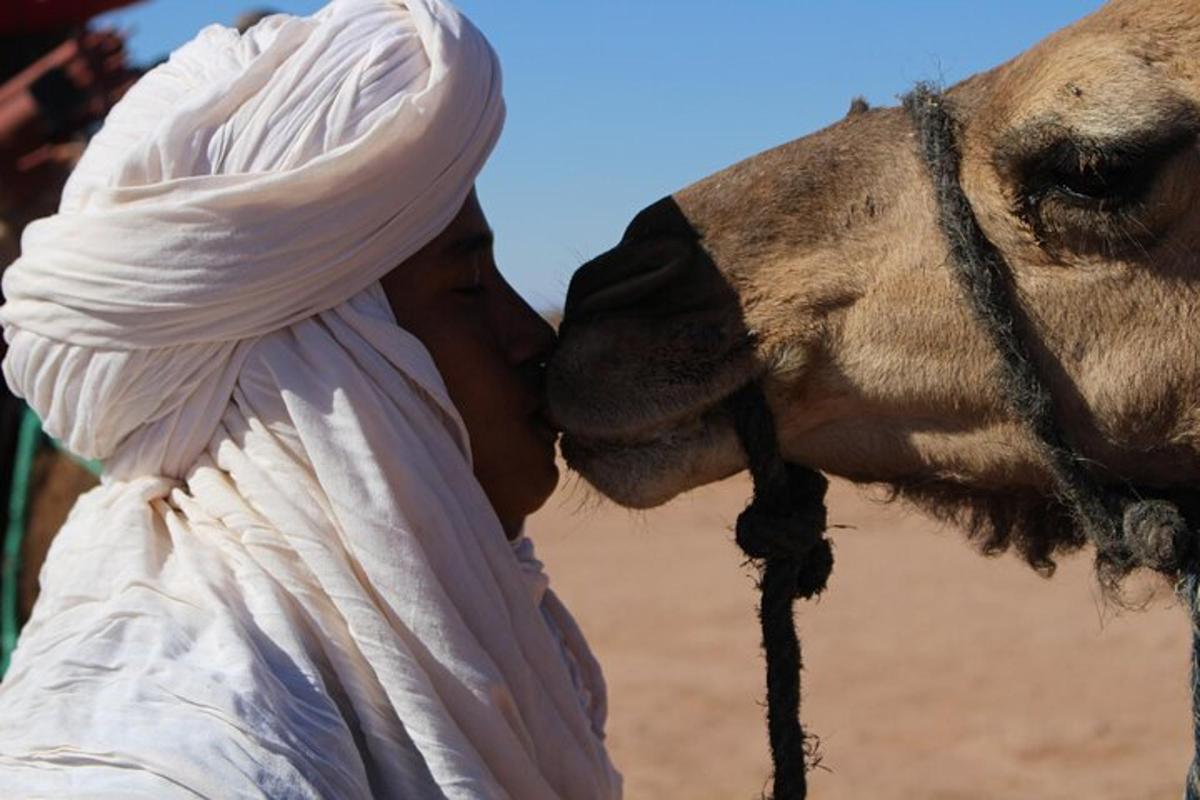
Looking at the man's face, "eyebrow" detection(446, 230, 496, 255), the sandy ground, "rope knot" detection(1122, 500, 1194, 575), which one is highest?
"eyebrow" detection(446, 230, 496, 255)

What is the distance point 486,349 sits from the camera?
2588mm

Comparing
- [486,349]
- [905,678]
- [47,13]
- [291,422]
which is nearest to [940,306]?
[486,349]

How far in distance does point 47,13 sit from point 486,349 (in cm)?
407

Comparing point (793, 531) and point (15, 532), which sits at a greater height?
point (793, 531)

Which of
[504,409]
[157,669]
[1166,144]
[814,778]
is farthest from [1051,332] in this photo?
[814,778]

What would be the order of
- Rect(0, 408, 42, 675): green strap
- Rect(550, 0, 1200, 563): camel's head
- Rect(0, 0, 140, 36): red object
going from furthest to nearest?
Rect(0, 0, 140, 36): red object, Rect(0, 408, 42, 675): green strap, Rect(550, 0, 1200, 563): camel's head

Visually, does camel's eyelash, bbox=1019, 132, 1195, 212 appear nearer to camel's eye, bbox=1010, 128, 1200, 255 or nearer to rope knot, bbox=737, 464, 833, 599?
camel's eye, bbox=1010, 128, 1200, 255

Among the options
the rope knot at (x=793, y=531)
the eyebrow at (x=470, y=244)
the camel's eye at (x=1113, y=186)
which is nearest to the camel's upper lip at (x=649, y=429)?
the rope knot at (x=793, y=531)

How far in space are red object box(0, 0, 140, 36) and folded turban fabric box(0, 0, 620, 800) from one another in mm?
3824

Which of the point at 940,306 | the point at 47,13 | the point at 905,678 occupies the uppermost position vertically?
the point at 47,13

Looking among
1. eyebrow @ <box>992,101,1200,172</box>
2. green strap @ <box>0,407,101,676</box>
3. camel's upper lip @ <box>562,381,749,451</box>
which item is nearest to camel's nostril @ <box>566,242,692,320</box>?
camel's upper lip @ <box>562,381,749,451</box>

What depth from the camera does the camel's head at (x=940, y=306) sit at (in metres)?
2.65

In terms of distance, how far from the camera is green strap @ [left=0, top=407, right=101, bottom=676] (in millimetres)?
5418

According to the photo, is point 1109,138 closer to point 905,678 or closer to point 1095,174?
point 1095,174
